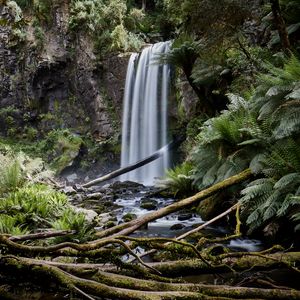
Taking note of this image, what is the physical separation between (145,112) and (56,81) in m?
6.16

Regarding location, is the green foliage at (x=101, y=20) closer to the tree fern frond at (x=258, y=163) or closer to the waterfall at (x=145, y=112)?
the waterfall at (x=145, y=112)

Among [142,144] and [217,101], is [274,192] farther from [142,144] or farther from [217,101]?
[142,144]

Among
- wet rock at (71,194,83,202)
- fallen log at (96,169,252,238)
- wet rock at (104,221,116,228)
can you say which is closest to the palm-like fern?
fallen log at (96,169,252,238)

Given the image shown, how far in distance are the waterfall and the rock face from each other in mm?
1295

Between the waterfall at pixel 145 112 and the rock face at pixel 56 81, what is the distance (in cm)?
129

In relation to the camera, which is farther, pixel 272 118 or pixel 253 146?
pixel 253 146

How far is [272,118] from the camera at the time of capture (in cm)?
487

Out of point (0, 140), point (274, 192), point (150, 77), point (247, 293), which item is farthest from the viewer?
point (0, 140)

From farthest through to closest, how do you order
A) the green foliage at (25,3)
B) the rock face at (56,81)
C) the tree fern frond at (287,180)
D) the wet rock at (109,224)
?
the green foliage at (25,3) < the rock face at (56,81) < the wet rock at (109,224) < the tree fern frond at (287,180)

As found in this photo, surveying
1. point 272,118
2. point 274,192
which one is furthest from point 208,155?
point 274,192

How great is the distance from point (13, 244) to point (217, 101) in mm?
8405

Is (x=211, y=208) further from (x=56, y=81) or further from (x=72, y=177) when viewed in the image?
(x=56, y=81)

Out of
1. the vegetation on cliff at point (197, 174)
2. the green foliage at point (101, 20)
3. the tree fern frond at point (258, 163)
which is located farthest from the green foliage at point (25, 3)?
the tree fern frond at point (258, 163)

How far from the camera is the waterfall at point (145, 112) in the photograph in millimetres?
15414
